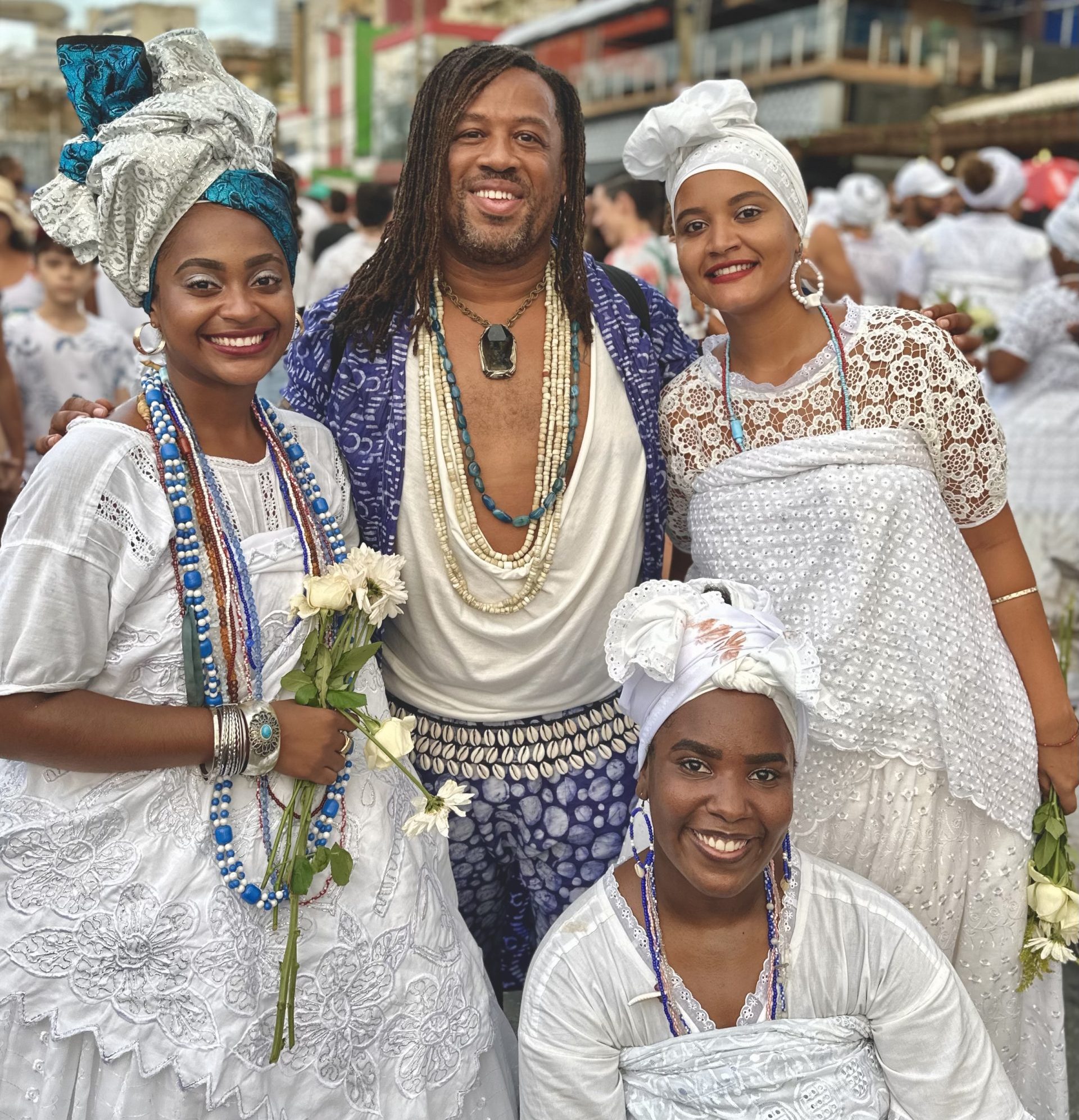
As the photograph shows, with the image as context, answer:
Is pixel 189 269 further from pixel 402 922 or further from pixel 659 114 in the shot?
pixel 402 922

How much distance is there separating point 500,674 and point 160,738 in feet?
2.60

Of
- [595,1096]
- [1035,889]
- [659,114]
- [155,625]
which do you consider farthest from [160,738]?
[1035,889]

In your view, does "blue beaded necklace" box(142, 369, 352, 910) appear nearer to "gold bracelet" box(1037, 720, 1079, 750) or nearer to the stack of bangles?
the stack of bangles

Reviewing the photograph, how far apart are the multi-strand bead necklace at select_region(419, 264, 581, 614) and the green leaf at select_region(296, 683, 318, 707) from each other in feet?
1.76

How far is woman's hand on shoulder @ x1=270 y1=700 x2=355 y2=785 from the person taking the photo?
6.99 feet

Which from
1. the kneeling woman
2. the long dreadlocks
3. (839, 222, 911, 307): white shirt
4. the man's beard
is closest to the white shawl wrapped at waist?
the kneeling woman

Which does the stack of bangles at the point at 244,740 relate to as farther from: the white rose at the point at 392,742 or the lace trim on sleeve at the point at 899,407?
the lace trim on sleeve at the point at 899,407

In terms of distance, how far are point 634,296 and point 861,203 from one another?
636 centimetres

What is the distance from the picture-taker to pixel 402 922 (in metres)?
2.26

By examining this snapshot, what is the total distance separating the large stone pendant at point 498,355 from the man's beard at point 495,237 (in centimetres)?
15

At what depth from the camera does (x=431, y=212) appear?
2713 mm

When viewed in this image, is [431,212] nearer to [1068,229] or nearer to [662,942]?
[662,942]

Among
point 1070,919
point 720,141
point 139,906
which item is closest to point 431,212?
point 720,141

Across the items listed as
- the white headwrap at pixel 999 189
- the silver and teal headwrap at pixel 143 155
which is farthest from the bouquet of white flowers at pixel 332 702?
the white headwrap at pixel 999 189
